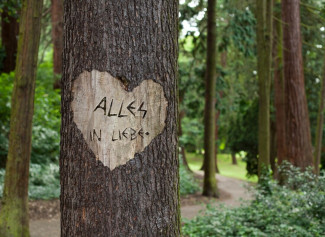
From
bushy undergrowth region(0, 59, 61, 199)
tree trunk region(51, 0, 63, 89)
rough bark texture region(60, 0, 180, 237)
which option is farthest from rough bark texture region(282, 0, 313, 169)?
rough bark texture region(60, 0, 180, 237)

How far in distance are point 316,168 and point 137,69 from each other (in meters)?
11.1

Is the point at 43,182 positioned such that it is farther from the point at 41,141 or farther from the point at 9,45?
the point at 9,45

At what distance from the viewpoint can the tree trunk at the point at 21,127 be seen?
6.83 metres

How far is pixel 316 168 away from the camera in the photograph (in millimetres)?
12602

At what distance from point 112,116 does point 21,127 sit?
459 cm

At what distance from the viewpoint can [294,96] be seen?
44.4 ft

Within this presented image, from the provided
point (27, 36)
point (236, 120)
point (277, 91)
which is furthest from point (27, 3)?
point (236, 120)

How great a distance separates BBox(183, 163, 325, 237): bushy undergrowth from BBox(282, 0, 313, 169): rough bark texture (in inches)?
190

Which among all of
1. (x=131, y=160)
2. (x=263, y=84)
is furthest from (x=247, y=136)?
(x=131, y=160)

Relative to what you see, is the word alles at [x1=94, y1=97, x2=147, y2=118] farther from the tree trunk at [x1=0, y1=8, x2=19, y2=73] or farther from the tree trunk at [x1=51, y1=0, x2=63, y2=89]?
the tree trunk at [x1=0, y1=8, x2=19, y2=73]

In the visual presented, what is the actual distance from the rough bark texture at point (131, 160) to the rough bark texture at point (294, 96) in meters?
11.0

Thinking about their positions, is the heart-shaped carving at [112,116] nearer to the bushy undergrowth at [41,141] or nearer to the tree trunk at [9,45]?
the bushy undergrowth at [41,141]

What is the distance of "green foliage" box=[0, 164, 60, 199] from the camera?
1200 cm

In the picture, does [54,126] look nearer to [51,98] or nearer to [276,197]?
[51,98]
